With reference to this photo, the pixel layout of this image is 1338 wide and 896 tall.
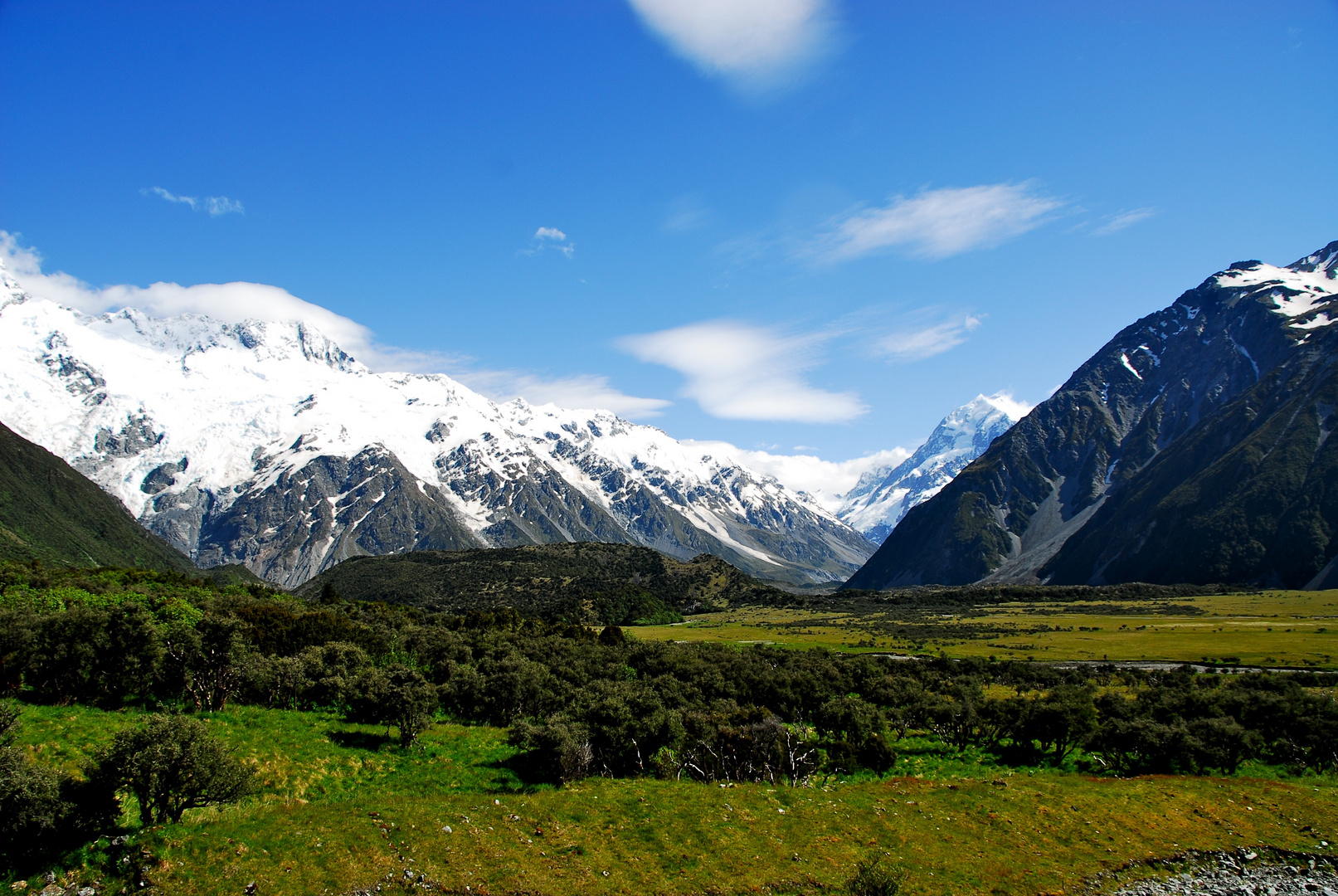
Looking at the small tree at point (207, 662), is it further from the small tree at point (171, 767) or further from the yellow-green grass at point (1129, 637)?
the yellow-green grass at point (1129, 637)

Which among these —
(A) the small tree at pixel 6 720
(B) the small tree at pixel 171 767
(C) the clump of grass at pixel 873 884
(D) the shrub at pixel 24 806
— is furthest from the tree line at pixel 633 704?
(C) the clump of grass at pixel 873 884

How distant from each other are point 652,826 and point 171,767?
759 inches

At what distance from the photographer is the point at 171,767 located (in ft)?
81.4

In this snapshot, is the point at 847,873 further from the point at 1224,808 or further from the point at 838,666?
the point at 838,666

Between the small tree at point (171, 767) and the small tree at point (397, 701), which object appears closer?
the small tree at point (171, 767)

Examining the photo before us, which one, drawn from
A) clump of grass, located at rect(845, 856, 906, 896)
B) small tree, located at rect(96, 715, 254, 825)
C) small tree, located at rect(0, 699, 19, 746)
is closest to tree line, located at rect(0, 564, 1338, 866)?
small tree, located at rect(96, 715, 254, 825)

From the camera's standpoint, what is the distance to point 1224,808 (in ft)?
114

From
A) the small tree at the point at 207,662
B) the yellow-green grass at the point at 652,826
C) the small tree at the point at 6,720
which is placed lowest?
the yellow-green grass at the point at 652,826

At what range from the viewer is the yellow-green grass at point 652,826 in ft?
78.5

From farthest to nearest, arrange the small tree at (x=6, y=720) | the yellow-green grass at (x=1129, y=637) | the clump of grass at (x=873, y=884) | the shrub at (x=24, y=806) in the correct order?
the yellow-green grass at (x=1129, y=637) → the small tree at (x=6, y=720) → the clump of grass at (x=873, y=884) → the shrub at (x=24, y=806)

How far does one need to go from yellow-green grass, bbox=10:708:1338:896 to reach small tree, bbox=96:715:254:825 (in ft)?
3.35

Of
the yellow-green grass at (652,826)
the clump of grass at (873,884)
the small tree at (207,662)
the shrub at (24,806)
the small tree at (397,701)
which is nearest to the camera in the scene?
the shrub at (24,806)

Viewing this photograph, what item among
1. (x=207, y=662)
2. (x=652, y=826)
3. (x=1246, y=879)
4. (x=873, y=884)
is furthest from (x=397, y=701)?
(x=1246, y=879)

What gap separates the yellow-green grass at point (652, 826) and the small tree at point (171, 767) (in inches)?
40.2
